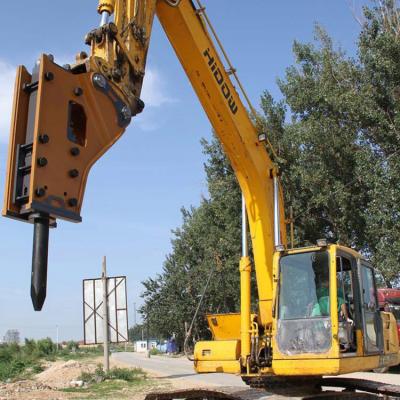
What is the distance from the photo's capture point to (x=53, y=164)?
442 centimetres

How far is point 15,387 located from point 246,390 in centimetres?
991

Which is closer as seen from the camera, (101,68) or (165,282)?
A: (101,68)

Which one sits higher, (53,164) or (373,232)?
(373,232)

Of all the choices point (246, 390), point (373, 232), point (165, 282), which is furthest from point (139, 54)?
point (165, 282)

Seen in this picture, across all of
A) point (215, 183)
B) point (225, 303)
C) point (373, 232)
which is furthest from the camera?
point (225, 303)

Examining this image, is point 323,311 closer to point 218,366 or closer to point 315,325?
point 315,325

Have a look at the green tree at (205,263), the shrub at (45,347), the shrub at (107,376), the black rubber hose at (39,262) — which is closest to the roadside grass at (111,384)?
the shrub at (107,376)

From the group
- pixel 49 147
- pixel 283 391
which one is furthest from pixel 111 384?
Result: pixel 49 147

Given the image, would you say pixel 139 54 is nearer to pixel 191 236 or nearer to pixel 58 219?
pixel 58 219

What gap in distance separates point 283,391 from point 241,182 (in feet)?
10.7

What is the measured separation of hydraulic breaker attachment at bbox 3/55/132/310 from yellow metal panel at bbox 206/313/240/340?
4490 millimetres

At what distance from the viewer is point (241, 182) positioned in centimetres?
902

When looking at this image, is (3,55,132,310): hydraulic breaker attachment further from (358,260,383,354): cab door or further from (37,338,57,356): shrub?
(37,338,57,356): shrub

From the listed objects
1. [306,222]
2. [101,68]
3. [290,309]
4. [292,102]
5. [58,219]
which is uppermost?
[292,102]
